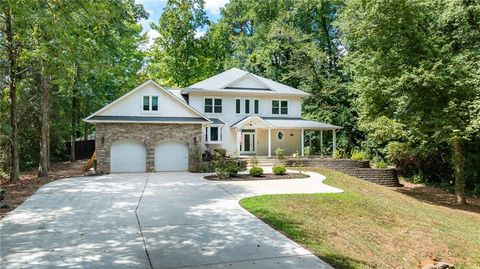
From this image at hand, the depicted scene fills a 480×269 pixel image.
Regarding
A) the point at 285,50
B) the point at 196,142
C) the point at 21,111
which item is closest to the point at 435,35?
the point at 196,142

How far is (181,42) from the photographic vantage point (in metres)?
Answer: 37.1

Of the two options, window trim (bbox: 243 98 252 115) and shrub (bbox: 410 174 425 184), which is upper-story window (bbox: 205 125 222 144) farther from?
shrub (bbox: 410 174 425 184)

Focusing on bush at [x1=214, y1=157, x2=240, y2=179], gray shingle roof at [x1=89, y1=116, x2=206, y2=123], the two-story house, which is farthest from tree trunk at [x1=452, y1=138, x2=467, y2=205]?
gray shingle roof at [x1=89, y1=116, x2=206, y2=123]

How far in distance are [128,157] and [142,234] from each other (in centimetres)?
1347

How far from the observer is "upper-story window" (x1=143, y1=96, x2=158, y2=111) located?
2036cm

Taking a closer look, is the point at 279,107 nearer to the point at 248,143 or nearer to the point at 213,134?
the point at 248,143

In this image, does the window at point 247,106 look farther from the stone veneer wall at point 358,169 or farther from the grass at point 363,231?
the grass at point 363,231

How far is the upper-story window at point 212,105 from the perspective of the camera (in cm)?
2602

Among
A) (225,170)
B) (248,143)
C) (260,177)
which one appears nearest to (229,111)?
(248,143)

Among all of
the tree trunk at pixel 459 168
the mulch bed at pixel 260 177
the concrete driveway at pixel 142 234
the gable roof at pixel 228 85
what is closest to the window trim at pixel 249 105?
the gable roof at pixel 228 85

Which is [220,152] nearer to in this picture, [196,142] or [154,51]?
[196,142]

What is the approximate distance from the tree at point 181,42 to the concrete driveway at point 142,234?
2626 cm

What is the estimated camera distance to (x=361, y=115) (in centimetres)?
1953

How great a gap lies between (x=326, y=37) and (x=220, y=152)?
813 inches
